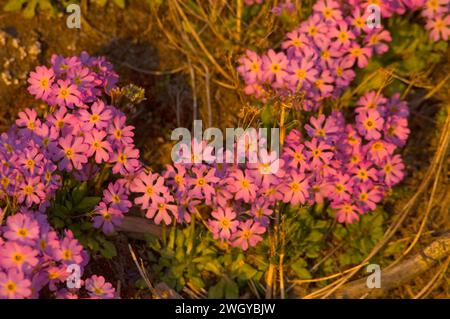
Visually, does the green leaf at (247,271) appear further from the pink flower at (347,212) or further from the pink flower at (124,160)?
the pink flower at (124,160)

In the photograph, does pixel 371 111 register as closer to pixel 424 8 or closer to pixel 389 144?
pixel 389 144

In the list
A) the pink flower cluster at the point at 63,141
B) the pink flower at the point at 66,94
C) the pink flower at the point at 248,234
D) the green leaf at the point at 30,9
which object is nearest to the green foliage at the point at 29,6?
the green leaf at the point at 30,9

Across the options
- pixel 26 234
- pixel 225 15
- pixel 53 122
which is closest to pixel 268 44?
pixel 225 15

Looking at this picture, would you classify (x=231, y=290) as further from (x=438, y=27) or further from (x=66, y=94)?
(x=438, y=27)

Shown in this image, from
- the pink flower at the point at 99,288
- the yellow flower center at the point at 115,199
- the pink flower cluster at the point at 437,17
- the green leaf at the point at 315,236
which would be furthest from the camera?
the pink flower cluster at the point at 437,17

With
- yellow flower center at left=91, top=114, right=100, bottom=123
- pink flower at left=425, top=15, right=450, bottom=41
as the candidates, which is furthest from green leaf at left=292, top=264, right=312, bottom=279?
pink flower at left=425, top=15, right=450, bottom=41

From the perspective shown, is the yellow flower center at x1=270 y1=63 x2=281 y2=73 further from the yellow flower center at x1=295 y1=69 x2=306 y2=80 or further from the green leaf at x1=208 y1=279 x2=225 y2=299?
the green leaf at x1=208 y1=279 x2=225 y2=299

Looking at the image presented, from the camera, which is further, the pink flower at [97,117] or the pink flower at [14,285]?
the pink flower at [97,117]
